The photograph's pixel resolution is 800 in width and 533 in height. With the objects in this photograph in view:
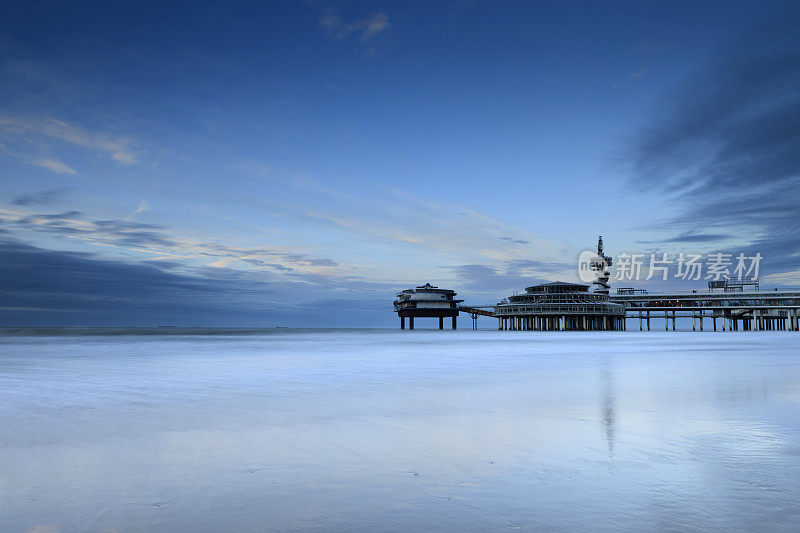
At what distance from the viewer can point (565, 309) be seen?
5984 inches

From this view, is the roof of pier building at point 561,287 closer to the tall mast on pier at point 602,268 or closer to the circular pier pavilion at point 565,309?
the circular pier pavilion at point 565,309

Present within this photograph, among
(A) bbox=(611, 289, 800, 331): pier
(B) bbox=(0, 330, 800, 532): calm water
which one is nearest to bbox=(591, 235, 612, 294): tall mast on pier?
(A) bbox=(611, 289, 800, 331): pier

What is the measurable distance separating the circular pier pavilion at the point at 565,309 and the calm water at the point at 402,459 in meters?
139

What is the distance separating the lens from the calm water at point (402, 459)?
19.3 ft

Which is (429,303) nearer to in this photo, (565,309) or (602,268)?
(565,309)

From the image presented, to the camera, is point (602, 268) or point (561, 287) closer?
point (561, 287)

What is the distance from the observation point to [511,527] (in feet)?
18.0

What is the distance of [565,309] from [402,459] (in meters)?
151

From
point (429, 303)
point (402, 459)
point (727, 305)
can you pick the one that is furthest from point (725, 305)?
point (402, 459)

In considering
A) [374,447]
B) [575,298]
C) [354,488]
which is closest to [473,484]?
[354,488]

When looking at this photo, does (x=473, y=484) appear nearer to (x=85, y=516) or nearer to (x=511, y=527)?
(x=511, y=527)

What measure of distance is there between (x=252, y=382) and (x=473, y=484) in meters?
15.1

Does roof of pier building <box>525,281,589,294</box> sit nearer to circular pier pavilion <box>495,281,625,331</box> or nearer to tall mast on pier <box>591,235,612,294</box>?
circular pier pavilion <box>495,281,625,331</box>

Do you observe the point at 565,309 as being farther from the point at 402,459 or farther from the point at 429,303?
the point at 402,459
